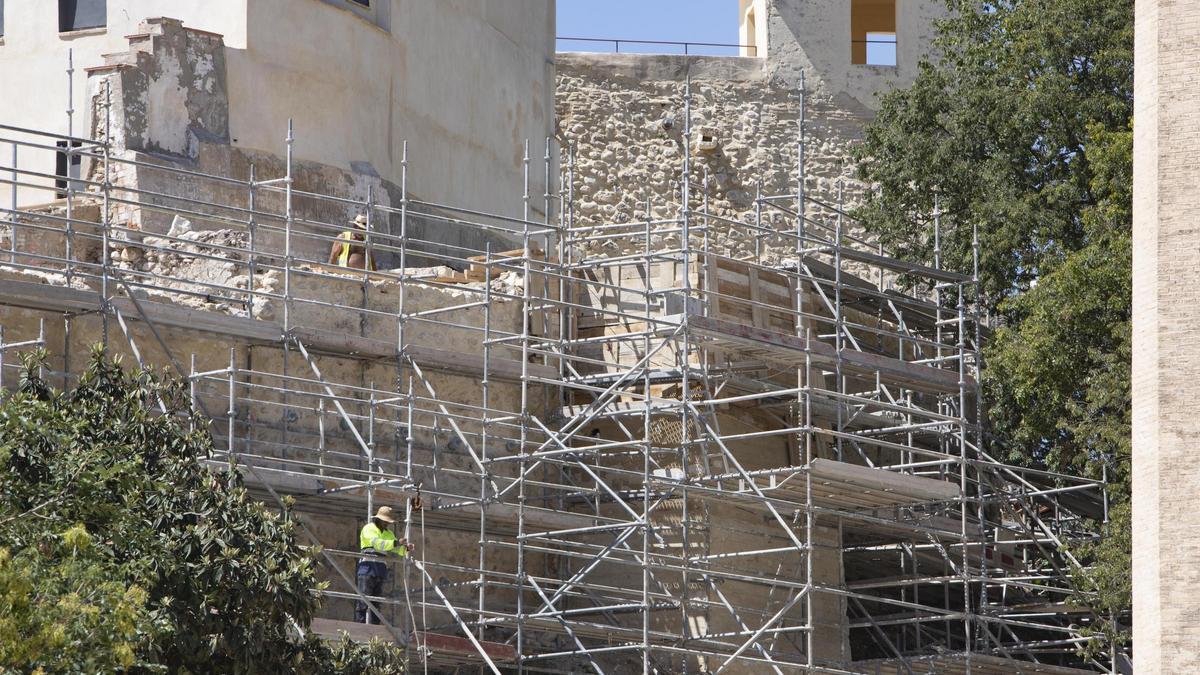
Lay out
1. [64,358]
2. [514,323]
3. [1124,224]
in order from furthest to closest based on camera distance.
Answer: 1. [1124,224]
2. [514,323]
3. [64,358]

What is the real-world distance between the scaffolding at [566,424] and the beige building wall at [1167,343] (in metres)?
3.43

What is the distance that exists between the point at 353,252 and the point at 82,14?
192 inches

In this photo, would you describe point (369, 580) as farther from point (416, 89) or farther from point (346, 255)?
point (416, 89)

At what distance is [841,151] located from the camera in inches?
1412

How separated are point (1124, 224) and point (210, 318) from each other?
992 cm

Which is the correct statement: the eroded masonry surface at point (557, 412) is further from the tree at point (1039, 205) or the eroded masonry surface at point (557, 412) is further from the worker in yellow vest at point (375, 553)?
the tree at point (1039, 205)

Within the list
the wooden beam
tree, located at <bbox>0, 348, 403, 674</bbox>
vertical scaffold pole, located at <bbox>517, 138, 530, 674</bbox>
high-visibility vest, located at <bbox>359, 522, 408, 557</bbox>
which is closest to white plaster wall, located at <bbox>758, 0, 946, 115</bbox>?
vertical scaffold pole, located at <bbox>517, 138, 530, 674</bbox>

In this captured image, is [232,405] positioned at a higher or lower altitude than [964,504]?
higher

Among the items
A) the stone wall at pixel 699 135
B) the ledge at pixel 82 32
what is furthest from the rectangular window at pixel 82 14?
the stone wall at pixel 699 135

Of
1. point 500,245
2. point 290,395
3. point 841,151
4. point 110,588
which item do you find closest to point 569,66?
point 841,151

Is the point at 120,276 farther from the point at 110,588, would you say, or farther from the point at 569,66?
the point at 569,66

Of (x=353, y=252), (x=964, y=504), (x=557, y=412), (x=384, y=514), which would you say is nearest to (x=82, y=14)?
(x=353, y=252)

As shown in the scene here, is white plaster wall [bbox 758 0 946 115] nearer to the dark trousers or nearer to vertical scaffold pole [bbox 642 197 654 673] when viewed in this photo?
vertical scaffold pole [bbox 642 197 654 673]

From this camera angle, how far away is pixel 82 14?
85.5 feet
